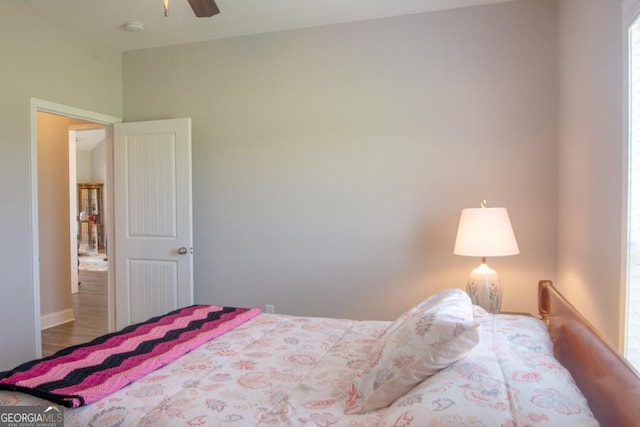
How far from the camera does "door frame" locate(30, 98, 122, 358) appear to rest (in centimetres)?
310

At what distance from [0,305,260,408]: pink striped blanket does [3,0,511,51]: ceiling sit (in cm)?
223

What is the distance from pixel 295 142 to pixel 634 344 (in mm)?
2575

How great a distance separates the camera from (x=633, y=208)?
66.6 inches

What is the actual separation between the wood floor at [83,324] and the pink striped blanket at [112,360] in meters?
2.15

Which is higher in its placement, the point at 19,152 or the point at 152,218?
the point at 19,152

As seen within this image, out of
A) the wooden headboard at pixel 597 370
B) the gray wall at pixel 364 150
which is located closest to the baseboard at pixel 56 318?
the gray wall at pixel 364 150

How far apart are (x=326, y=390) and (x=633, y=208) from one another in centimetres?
142

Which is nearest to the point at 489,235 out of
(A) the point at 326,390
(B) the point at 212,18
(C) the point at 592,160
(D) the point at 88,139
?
(C) the point at 592,160

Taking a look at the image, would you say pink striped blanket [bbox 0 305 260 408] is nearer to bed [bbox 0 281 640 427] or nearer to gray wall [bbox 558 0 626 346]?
bed [bbox 0 281 640 427]

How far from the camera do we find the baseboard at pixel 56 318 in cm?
430

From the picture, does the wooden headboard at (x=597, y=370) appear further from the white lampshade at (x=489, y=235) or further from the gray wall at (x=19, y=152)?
the gray wall at (x=19, y=152)

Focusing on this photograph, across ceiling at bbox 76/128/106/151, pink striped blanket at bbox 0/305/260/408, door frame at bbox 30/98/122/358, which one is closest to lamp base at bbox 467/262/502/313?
pink striped blanket at bbox 0/305/260/408

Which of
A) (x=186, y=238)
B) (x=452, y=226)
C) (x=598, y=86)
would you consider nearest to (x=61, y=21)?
(x=186, y=238)

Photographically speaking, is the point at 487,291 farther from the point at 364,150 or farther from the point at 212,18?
the point at 212,18
